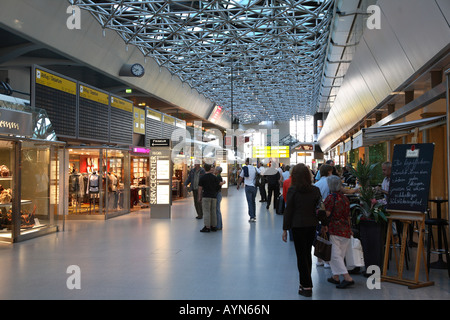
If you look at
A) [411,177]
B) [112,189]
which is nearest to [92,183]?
[112,189]

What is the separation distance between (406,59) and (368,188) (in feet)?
Result: 10.6

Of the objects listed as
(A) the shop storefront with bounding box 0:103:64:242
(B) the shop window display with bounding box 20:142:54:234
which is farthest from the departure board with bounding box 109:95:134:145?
(B) the shop window display with bounding box 20:142:54:234

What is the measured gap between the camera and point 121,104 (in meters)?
16.7

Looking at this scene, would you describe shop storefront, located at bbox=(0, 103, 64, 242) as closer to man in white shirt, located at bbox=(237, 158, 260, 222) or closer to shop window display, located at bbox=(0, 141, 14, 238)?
shop window display, located at bbox=(0, 141, 14, 238)

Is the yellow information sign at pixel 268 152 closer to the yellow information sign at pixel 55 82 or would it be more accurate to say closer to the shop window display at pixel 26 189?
the yellow information sign at pixel 55 82

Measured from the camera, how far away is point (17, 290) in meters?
5.21

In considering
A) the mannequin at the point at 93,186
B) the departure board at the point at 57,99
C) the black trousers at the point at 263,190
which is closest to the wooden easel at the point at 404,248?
the departure board at the point at 57,99

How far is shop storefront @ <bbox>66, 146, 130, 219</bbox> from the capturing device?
Result: 13375 mm

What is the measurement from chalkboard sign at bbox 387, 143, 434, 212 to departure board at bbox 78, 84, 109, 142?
1052 cm

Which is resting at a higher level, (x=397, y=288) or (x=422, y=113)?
(x=422, y=113)

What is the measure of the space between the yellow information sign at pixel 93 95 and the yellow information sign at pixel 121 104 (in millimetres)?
606

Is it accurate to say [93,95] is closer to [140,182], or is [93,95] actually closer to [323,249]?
[140,182]
